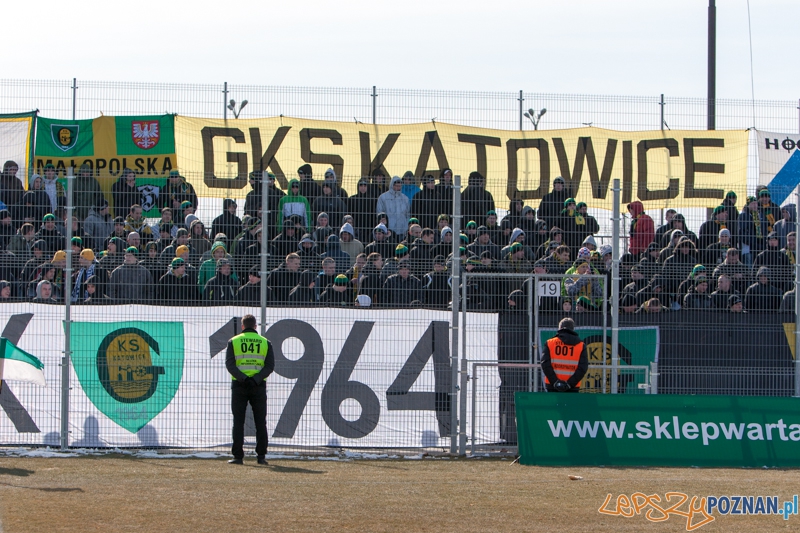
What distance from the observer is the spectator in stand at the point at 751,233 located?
43.6ft

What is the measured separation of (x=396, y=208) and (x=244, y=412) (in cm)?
353

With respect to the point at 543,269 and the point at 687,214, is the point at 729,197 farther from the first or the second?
the point at 543,269

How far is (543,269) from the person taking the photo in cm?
1316

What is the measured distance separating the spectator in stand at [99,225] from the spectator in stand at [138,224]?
289mm

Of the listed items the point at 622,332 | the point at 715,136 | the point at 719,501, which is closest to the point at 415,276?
the point at 622,332

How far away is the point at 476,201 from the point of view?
13.3 m

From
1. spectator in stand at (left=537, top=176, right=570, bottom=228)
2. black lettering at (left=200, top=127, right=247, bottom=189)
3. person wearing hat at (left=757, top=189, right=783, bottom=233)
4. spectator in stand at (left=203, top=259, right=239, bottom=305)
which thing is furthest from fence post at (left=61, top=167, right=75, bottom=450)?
person wearing hat at (left=757, top=189, right=783, bottom=233)

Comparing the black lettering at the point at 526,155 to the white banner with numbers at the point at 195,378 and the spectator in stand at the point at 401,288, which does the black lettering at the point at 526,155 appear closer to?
the spectator in stand at the point at 401,288

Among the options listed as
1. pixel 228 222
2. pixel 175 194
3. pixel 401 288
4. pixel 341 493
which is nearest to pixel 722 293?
pixel 401 288

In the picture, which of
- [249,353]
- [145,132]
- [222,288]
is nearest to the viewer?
[249,353]

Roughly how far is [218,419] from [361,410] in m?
1.76

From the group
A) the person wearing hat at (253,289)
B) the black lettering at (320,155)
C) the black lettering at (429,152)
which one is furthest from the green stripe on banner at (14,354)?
the black lettering at (429,152)

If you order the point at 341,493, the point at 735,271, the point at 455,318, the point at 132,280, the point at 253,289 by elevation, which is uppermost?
the point at 735,271

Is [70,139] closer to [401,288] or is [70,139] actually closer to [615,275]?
[401,288]
